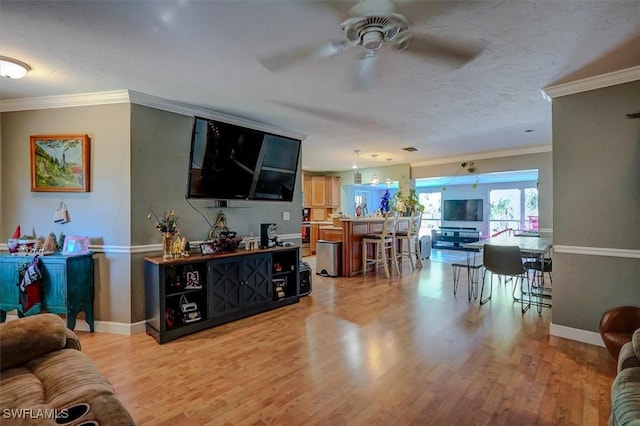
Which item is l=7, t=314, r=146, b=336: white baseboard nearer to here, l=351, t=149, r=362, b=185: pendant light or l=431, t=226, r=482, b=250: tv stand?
l=351, t=149, r=362, b=185: pendant light

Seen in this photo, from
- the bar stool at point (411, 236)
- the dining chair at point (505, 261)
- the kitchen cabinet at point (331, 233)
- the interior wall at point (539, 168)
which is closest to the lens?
the dining chair at point (505, 261)

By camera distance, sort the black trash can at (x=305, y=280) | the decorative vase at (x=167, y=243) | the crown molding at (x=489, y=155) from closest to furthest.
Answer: the decorative vase at (x=167, y=243) < the black trash can at (x=305, y=280) < the crown molding at (x=489, y=155)

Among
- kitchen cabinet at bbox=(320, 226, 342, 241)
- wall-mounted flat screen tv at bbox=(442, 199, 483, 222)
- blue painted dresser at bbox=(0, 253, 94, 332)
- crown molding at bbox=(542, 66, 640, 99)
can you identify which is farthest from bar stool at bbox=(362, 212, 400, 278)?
wall-mounted flat screen tv at bbox=(442, 199, 483, 222)

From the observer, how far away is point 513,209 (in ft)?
33.4

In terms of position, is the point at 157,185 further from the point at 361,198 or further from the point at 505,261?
the point at 361,198

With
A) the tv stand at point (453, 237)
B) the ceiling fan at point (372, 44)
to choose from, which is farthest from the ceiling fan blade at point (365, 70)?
the tv stand at point (453, 237)

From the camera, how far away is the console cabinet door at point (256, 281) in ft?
12.0

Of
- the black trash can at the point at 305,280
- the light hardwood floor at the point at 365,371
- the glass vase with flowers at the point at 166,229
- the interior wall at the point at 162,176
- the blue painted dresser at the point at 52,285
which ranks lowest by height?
the light hardwood floor at the point at 365,371

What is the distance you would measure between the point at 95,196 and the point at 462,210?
10.4m

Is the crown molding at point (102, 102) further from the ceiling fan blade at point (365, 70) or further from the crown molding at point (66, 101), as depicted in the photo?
the ceiling fan blade at point (365, 70)

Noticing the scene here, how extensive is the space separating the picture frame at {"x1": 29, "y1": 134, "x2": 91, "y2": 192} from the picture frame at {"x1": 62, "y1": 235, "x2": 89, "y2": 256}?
507 mm

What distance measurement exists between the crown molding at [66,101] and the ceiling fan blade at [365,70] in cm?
227

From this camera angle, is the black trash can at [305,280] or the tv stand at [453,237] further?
the tv stand at [453,237]

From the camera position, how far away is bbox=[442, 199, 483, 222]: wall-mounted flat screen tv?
10562 millimetres
